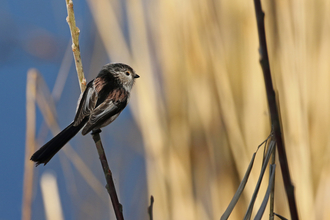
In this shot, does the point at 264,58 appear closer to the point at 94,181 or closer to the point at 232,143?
the point at 232,143

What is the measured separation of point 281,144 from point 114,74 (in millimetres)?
932

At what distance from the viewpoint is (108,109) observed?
3.32 feet

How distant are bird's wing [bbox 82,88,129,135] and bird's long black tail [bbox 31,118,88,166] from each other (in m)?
0.05

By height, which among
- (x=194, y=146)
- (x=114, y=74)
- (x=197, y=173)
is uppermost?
(x=114, y=74)

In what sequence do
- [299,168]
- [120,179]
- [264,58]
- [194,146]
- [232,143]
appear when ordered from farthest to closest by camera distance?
[120,179]
[194,146]
[232,143]
[299,168]
[264,58]

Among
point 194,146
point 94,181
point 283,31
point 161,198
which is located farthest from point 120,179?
point 283,31

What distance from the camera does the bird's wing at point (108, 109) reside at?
37.3 inches

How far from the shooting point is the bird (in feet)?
3.04

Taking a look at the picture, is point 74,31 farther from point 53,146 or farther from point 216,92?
point 216,92

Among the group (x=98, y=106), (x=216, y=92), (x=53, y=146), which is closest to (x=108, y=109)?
(x=98, y=106)

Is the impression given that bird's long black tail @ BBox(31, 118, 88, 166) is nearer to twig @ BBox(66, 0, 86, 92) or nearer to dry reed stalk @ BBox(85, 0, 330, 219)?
twig @ BBox(66, 0, 86, 92)

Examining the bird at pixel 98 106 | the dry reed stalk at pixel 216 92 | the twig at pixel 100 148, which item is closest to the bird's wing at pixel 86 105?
the bird at pixel 98 106

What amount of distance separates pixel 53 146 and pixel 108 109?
0.23m

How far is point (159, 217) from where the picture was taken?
1260 mm
